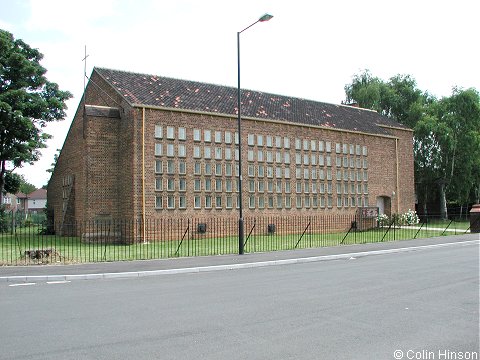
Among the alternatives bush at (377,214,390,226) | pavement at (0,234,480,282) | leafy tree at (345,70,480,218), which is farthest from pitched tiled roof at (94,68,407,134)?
pavement at (0,234,480,282)

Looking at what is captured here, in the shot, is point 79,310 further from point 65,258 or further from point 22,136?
point 22,136

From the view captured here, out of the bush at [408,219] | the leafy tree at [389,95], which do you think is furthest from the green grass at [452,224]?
the leafy tree at [389,95]

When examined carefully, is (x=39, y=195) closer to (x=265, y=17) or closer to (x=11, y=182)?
(x=11, y=182)

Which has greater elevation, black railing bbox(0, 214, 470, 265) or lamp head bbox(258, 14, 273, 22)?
lamp head bbox(258, 14, 273, 22)

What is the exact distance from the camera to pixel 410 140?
41438 millimetres

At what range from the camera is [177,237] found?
2691 centimetres

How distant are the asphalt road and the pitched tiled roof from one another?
18050 mm

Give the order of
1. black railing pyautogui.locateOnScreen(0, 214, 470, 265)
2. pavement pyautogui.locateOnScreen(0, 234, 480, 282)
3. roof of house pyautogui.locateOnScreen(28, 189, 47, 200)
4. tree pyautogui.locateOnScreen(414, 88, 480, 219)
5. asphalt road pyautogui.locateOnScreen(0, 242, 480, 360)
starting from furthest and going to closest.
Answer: roof of house pyautogui.locateOnScreen(28, 189, 47, 200) < tree pyautogui.locateOnScreen(414, 88, 480, 219) < black railing pyautogui.locateOnScreen(0, 214, 470, 265) < pavement pyautogui.locateOnScreen(0, 234, 480, 282) < asphalt road pyautogui.locateOnScreen(0, 242, 480, 360)

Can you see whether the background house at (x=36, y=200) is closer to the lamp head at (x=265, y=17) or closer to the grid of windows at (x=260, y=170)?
Answer: the grid of windows at (x=260, y=170)

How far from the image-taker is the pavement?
508 inches

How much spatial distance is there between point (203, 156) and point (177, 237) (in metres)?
5.23

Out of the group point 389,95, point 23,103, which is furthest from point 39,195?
point 389,95

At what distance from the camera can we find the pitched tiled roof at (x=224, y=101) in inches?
1122

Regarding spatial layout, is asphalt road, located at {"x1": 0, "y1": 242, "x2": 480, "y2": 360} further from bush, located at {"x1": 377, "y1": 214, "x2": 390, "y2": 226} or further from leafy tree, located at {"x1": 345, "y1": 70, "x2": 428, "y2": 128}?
leafy tree, located at {"x1": 345, "y1": 70, "x2": 428, "y2": 128}
